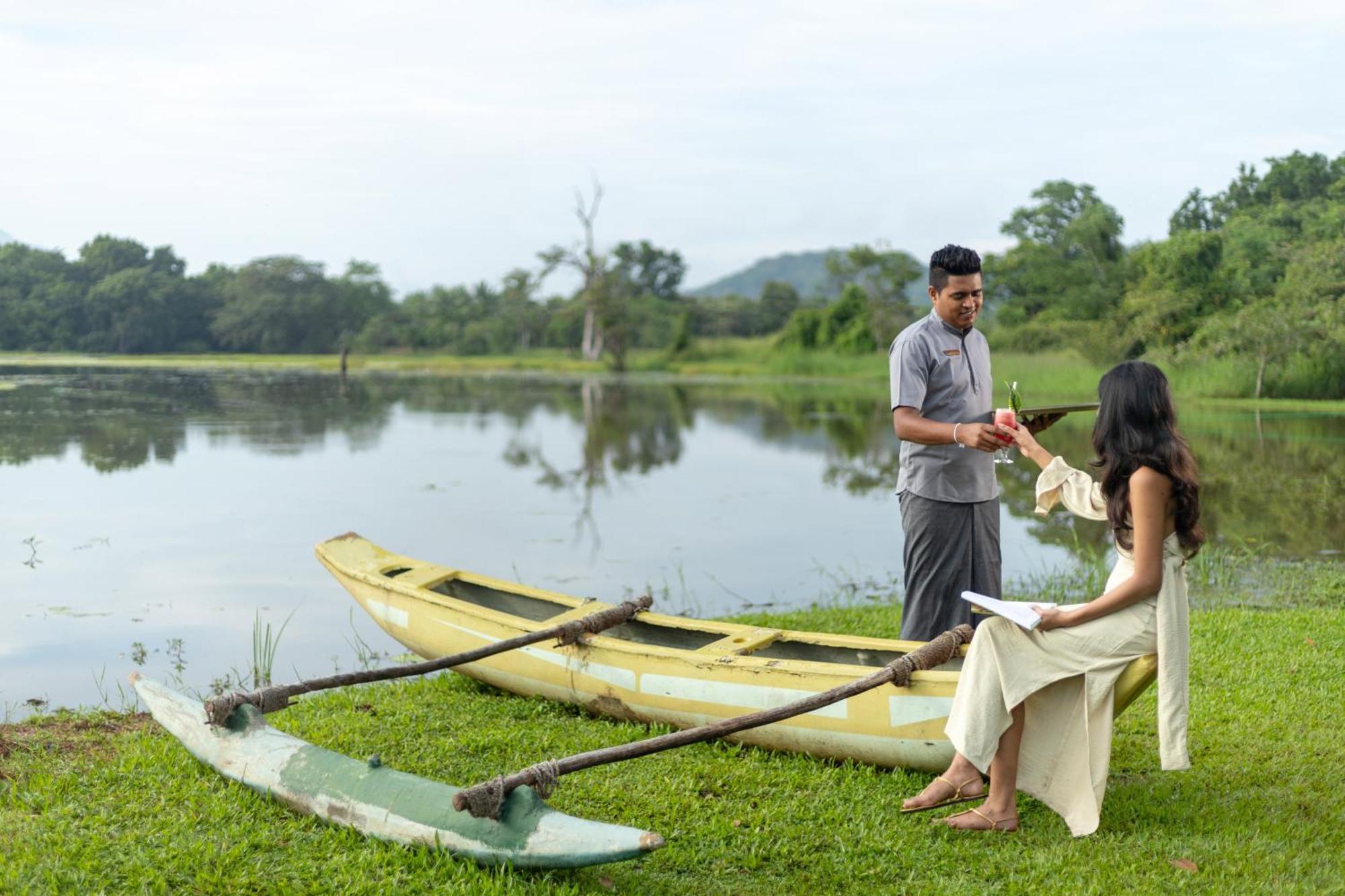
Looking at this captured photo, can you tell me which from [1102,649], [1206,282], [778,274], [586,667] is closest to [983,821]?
[1102,649]

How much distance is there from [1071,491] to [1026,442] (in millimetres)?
199

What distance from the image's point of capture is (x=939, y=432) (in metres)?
3.89

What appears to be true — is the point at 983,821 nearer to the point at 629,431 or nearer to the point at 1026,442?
the point at 1026,442

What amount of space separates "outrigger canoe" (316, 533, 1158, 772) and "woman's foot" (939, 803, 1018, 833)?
1.08 ft

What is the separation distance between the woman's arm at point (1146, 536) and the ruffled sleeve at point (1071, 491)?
19 centimetres

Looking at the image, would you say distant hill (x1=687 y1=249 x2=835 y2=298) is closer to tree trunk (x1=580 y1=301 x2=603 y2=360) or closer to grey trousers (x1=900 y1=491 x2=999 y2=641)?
tree trunk (x1=580 y1=301 x2=603 y2=360)

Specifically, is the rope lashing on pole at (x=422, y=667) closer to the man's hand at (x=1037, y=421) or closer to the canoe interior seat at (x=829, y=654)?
the canoe interior seat at (x=829, y=654)

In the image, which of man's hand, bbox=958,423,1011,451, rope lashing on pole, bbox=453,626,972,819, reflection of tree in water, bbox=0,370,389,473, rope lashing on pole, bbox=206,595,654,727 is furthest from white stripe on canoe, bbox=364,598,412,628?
reflection of tree in water, bbox=0,370,389,473

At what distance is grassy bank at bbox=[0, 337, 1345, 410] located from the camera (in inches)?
802

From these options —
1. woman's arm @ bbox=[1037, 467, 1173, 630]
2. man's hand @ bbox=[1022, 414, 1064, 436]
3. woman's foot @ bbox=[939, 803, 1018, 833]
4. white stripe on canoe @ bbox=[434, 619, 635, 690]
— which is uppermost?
man's hand @ bbox=[1022, 414, 1064, 436]

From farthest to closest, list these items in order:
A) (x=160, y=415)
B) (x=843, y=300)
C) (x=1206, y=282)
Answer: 1. (x=843, y=300)
2. (x=1206, y=282)
3. (x=160, y=415)

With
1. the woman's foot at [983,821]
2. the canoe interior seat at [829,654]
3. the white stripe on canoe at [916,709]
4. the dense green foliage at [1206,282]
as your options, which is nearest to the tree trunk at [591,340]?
the dense green foliage at [1206,282]

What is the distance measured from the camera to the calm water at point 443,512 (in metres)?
6.91

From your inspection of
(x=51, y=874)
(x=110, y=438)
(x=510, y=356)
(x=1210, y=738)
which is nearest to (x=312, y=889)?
(x=51, y=874)
